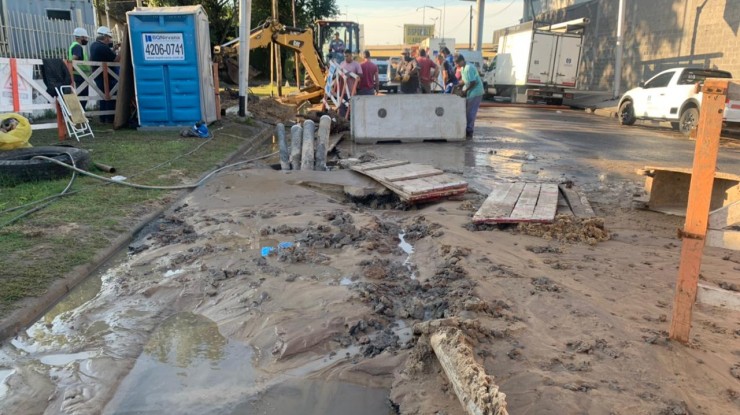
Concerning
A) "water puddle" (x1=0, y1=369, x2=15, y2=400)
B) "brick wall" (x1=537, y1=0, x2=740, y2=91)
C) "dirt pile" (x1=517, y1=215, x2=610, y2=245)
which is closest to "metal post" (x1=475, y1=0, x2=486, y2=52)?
"brick wall" (x1=537, y1=0, x2=740, y2=91)

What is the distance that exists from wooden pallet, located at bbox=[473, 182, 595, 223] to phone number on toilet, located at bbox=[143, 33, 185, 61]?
27.9 feet

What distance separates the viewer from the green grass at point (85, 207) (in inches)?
184

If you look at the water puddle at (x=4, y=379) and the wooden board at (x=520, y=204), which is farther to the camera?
the wooden board at (x=520, y=204)

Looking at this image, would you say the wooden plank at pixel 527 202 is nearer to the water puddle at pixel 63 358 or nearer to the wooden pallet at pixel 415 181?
the wooden pallet at pixel 415 181

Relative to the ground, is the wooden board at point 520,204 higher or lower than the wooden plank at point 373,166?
lower

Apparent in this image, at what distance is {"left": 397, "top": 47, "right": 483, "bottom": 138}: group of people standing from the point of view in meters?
13.8

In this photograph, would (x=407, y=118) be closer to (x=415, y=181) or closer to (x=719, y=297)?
(x=415, y=181)

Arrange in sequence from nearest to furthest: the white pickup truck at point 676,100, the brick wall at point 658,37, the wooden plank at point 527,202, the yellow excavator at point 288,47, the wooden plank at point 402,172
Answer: the wooden plank at point 527,202 → the wooden plank at point 402,172 → the white pickup truck at point 676,100 → the yellow excavator at point 288,47 → the brick wall at point 658,37

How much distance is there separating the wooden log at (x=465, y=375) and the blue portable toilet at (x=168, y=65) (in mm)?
11171

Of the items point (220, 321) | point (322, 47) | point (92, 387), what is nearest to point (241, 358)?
point (220, 321)

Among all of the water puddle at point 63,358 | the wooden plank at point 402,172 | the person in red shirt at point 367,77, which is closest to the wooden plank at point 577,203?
the wooden plank at point 402,172

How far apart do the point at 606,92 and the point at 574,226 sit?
26.7 meters

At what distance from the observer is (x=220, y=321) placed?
4148 millimetres

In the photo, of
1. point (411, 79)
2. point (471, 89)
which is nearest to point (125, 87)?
point (471, 89)
